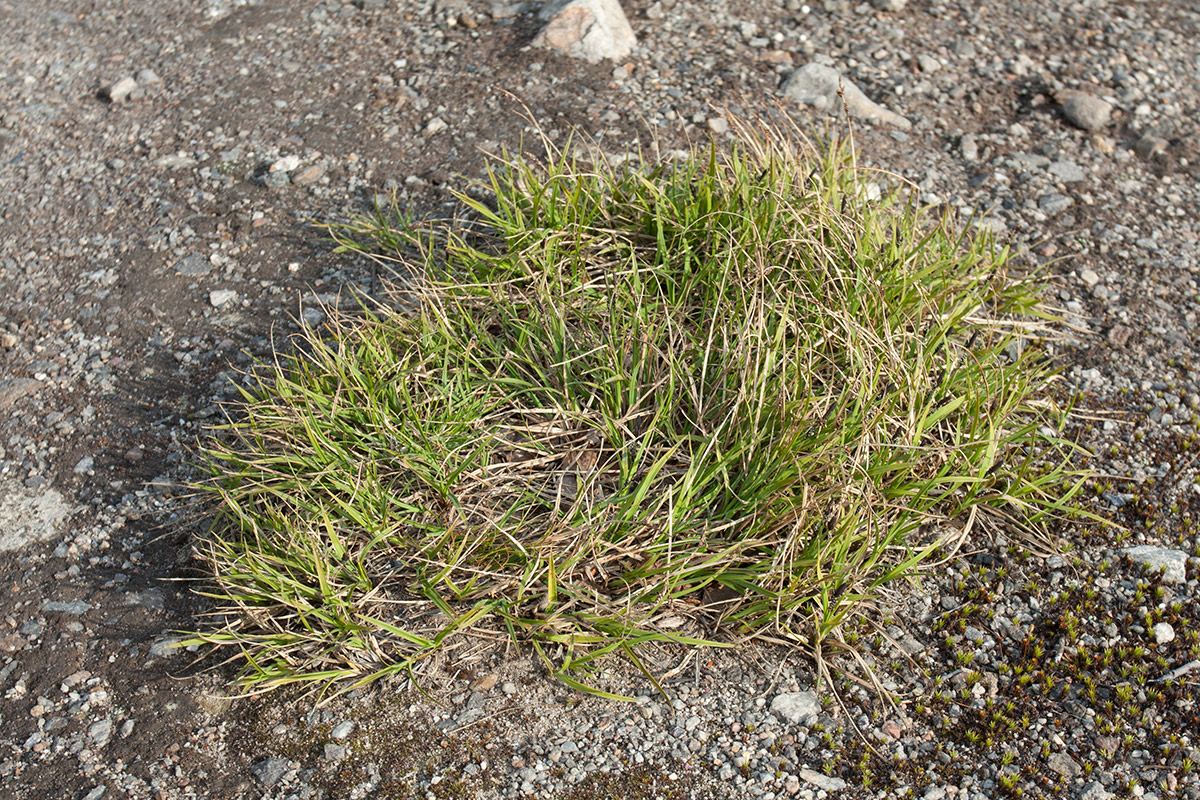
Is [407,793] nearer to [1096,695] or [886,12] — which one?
[1096,695]

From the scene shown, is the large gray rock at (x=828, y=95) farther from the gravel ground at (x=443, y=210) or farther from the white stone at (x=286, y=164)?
the white stone at (x=286, y=164)

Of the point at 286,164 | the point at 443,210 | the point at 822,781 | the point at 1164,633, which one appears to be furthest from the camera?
the point at 286,164

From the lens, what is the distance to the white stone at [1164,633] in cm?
326

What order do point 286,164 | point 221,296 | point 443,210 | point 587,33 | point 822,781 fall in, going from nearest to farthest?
point 822,781 → point 221,296 → point 443,210 → point 286,164 → point 587,33

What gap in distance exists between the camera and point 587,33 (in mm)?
5566

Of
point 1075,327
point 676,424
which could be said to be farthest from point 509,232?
point 1075,327

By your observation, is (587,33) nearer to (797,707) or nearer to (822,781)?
(797,707)

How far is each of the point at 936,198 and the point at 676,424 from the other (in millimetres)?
2136

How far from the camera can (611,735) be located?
2.99 meters

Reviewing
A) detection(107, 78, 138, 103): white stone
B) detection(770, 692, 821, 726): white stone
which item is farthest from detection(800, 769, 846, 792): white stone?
detection(107, 78, 138, 103): white stone

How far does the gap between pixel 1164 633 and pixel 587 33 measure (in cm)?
415

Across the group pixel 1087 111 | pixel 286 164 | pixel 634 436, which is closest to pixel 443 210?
pixel 286 164

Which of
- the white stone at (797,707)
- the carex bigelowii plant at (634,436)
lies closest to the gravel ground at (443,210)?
the white stone at (797,707)

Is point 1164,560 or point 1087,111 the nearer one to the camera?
point 1164,560
